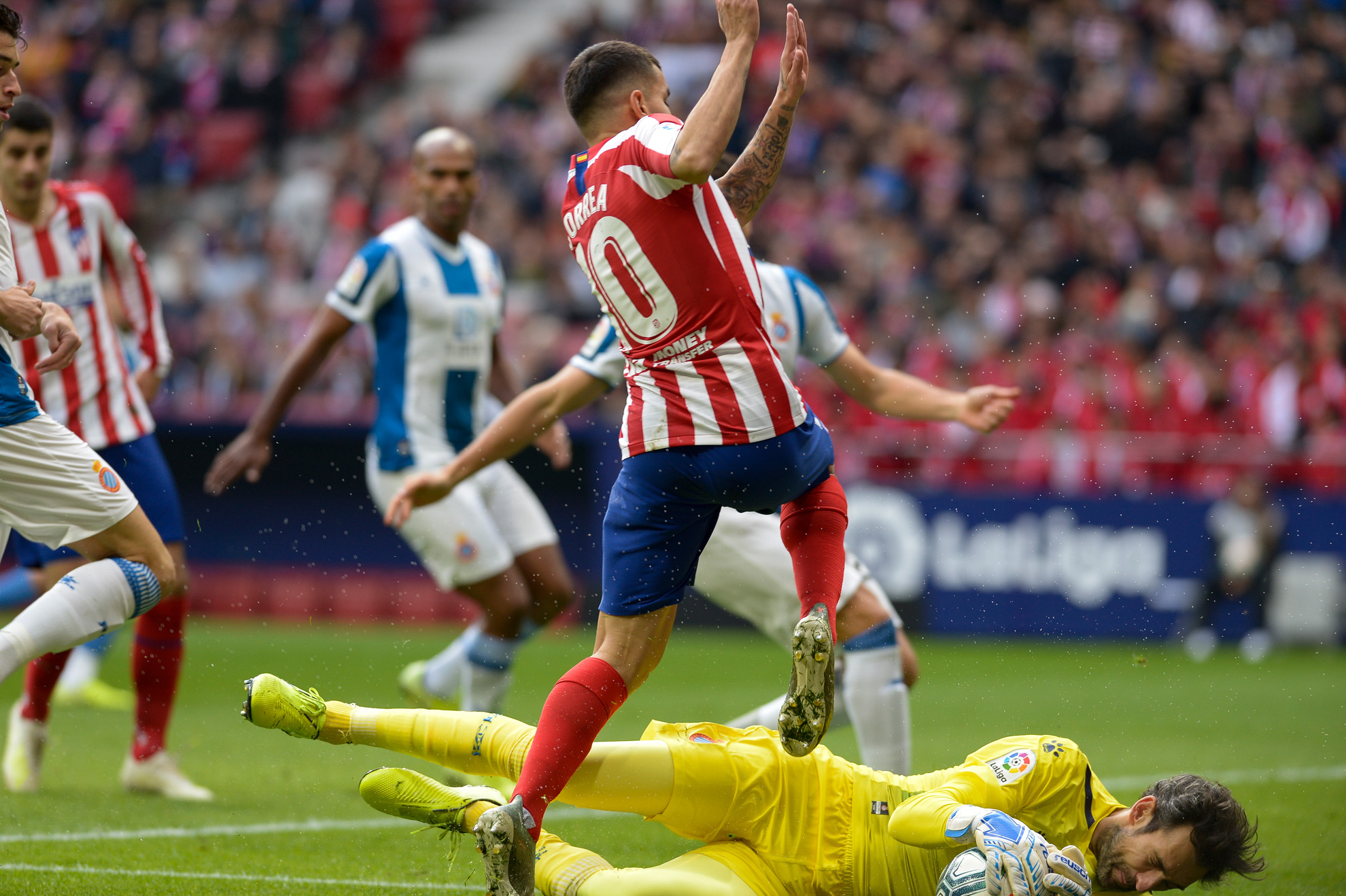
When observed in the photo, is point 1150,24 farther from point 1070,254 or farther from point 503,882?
point 503,882

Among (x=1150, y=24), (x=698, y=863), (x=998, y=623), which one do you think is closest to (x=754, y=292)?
(x=698, y=863)

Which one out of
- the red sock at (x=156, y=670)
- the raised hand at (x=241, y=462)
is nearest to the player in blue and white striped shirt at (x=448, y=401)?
the raised hand at (x=241, y=462)

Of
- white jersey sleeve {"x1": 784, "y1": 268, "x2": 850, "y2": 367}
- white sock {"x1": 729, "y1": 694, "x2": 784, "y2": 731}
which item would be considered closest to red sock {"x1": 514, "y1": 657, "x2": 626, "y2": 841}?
white sock {"x1": 729, "y1": 694, "x2": 784, "y2": 731}

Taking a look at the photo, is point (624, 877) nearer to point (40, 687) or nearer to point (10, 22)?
point (10, 22)

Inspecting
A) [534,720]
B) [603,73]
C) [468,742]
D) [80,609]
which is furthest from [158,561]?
[534,720]

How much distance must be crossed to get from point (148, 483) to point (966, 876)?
387cm

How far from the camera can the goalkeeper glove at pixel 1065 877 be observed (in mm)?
3441

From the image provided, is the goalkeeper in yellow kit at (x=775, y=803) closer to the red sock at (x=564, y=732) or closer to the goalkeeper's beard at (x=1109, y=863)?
the goalkeeper's beard at (x=1109, y=863)

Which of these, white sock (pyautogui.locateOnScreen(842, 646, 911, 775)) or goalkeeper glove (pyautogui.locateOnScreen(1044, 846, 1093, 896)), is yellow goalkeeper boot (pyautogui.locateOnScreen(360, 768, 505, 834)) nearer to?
goalkeeper glove (pyautogui.locateOnScreen(1044, 846, 1093, 896))

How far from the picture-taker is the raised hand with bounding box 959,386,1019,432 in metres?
5.20

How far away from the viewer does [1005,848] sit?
3447 millimetres

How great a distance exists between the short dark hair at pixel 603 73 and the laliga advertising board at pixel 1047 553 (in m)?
8.96

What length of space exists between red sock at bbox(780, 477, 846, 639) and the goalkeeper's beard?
0.89 m

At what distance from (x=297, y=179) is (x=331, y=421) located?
21.5 feet
